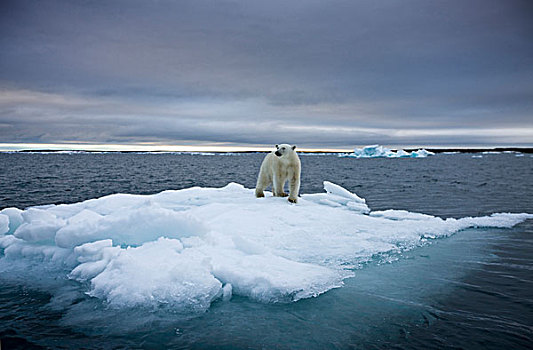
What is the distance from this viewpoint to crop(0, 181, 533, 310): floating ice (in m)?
4.15

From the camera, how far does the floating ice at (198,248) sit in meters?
4.15

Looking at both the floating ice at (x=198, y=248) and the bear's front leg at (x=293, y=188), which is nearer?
the floating ice at (x=198, y=248)

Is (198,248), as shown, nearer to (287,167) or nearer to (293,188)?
(293,188)

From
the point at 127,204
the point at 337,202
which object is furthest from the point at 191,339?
the point at 337,202

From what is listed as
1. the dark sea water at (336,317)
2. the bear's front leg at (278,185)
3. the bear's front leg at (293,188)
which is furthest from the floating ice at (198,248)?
the bear's front leg at (278,185)

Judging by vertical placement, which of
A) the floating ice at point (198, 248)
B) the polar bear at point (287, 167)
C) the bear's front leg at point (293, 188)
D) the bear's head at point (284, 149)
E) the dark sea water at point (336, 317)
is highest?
the bear's head at point (284, 149)

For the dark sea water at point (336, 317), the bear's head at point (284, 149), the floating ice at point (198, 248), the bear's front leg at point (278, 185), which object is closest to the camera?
the dark sea water at point (336, 317)

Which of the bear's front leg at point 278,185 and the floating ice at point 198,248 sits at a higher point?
the bear's front leg at point 278,185

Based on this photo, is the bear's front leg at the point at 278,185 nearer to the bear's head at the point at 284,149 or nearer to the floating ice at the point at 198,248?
the bear's head at the point at 284,149

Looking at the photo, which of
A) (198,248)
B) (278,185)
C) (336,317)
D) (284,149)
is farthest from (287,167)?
(336,317)

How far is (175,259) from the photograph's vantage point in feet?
14.8

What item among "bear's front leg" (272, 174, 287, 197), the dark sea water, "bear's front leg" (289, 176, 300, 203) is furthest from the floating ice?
"bear's front leg" (272, 174, 287, 197)

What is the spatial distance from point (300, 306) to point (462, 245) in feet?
14.2

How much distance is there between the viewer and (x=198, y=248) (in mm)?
4996
